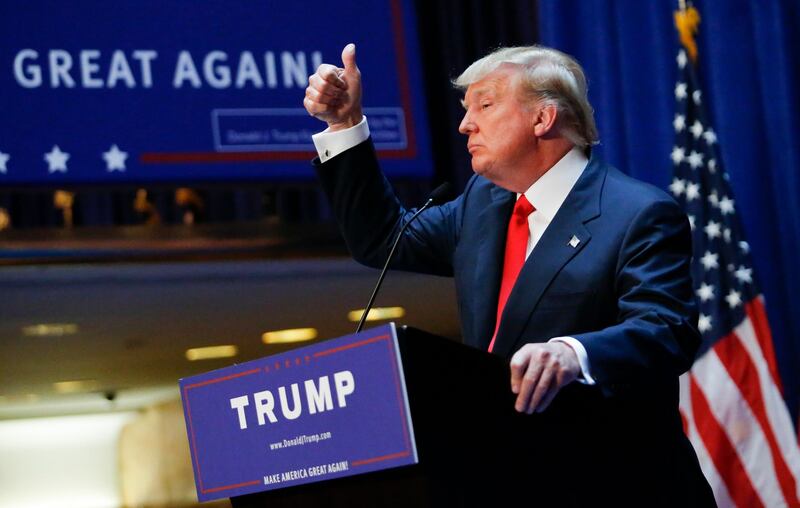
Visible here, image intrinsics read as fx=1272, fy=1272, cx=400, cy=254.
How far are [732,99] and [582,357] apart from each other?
135 inches

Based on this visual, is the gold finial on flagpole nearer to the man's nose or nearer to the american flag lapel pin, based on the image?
the man's nose

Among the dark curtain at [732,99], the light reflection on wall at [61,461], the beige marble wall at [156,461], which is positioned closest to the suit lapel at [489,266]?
the dark curtain at [732,99]

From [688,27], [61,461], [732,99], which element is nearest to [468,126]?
[688,27]

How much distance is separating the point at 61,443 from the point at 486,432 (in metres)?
11.7

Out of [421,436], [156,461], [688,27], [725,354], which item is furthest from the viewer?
[156,461]

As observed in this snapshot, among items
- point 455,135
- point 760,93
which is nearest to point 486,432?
point 760,93

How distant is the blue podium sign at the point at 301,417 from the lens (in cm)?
149

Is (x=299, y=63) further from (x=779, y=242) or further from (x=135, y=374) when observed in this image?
(x=135, y=374)

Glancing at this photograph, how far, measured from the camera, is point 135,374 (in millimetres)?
10117

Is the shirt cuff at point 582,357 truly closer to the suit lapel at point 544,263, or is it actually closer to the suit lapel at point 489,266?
the suit lapel at point 544,263

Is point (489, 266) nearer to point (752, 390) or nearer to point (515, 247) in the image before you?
point (515, 247)

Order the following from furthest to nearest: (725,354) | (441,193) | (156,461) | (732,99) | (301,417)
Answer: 1. (156,461)
2. (732,99)
3. (725,354)
4. (441,193)
5. (301,417)

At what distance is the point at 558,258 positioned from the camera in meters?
1.85

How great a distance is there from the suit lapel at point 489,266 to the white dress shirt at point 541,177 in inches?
1.7
